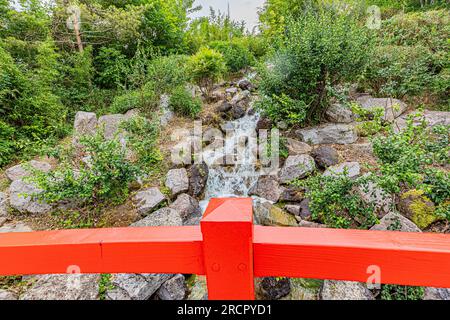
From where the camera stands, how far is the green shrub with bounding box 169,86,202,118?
6008 mm

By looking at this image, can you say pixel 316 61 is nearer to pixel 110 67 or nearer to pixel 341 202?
pixel 341 202

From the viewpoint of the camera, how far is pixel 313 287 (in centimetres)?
236

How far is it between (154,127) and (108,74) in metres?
4.06

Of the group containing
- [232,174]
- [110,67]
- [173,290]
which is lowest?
[173,290]

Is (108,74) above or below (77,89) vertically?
above

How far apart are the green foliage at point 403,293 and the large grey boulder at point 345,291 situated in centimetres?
15

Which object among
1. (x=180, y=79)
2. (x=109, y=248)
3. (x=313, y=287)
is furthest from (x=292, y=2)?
(x=109, y=248)

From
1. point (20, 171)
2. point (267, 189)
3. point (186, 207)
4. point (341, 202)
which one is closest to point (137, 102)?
point (20, 171)

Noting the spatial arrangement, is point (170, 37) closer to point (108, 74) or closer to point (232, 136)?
point (108, 74)

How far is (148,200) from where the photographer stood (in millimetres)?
3406

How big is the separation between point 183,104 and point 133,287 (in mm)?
4771

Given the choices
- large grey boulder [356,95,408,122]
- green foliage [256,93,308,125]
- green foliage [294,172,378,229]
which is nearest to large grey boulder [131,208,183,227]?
green foliage [294,172,378,229]

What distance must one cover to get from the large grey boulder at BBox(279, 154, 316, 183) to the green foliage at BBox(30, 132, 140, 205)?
250 cm

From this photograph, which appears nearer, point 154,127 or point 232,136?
point 154,127
